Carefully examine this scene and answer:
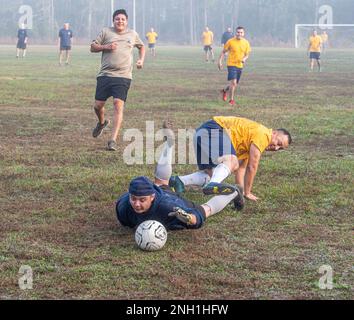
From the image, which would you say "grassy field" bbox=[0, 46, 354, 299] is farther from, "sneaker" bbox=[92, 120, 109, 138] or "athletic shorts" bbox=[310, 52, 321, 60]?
"athletic shorts" bbox=[310, 52, 321, 60]

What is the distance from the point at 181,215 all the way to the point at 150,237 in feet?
1.17

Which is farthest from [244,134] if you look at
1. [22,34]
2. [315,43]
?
[22,34]

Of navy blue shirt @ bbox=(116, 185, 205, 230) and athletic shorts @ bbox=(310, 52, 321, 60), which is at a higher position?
athletic shorts @ bbox=(310, 52, 321, 60)

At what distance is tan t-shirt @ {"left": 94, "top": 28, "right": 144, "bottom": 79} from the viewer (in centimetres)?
1109

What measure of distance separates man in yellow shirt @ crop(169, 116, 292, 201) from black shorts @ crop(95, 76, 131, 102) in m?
3.35

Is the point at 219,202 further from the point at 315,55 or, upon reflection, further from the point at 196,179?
the point at 315,55

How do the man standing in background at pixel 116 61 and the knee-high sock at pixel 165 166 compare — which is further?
the man standing in background at pixel 116 61

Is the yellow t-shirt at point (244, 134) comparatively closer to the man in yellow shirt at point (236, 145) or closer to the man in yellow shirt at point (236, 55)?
the man in yellow shirt at point (236, 145)

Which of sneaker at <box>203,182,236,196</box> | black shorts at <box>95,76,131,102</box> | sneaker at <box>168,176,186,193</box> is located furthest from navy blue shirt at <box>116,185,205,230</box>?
black shorts at <box>95,76,131,102</box>

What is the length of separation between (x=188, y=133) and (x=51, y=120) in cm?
300

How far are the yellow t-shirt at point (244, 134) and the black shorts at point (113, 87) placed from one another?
3491 mm

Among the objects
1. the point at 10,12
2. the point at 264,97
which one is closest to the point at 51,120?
the point at 264,97

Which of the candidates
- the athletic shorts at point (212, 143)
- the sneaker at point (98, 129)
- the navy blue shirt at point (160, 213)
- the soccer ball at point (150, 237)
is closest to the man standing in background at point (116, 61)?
the sneaker at point (98, 129)

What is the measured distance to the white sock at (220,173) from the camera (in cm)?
729
